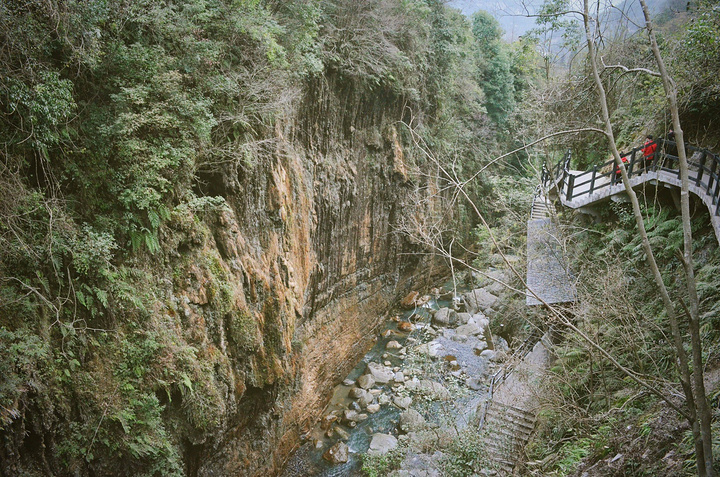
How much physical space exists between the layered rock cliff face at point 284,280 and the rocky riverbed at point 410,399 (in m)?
0.70

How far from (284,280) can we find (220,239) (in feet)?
8.58

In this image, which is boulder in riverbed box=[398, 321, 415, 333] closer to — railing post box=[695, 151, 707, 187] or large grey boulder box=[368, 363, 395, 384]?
large grey boulder box=[368, 363, 395, 384]

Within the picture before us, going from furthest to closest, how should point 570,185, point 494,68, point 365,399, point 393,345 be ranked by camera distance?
point 494,68 → point 393,345 → point 365,399 → point 570,185

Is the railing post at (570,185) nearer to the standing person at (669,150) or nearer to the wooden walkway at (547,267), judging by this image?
the wooden walkway at (547,267)

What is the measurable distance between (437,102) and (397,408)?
14.8 meters

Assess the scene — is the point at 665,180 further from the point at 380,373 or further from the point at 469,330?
the point at 380,373

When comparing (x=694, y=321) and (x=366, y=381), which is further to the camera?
(x=366, y=381)

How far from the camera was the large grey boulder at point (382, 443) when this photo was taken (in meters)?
11.8

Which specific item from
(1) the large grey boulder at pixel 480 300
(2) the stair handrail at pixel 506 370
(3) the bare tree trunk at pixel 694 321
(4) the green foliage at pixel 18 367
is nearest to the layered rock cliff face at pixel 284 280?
(4) the green foliage at pixel 18 367

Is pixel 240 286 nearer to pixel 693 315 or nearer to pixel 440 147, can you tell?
pixel 693 315

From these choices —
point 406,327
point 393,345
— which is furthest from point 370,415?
point 406,327

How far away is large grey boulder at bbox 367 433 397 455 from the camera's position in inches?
463

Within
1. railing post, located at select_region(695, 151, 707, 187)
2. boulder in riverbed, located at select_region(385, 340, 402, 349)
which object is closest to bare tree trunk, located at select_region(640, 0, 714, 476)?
railing post, located at select_region(695, 151, 707, 187)

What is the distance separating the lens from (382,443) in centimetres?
1200
